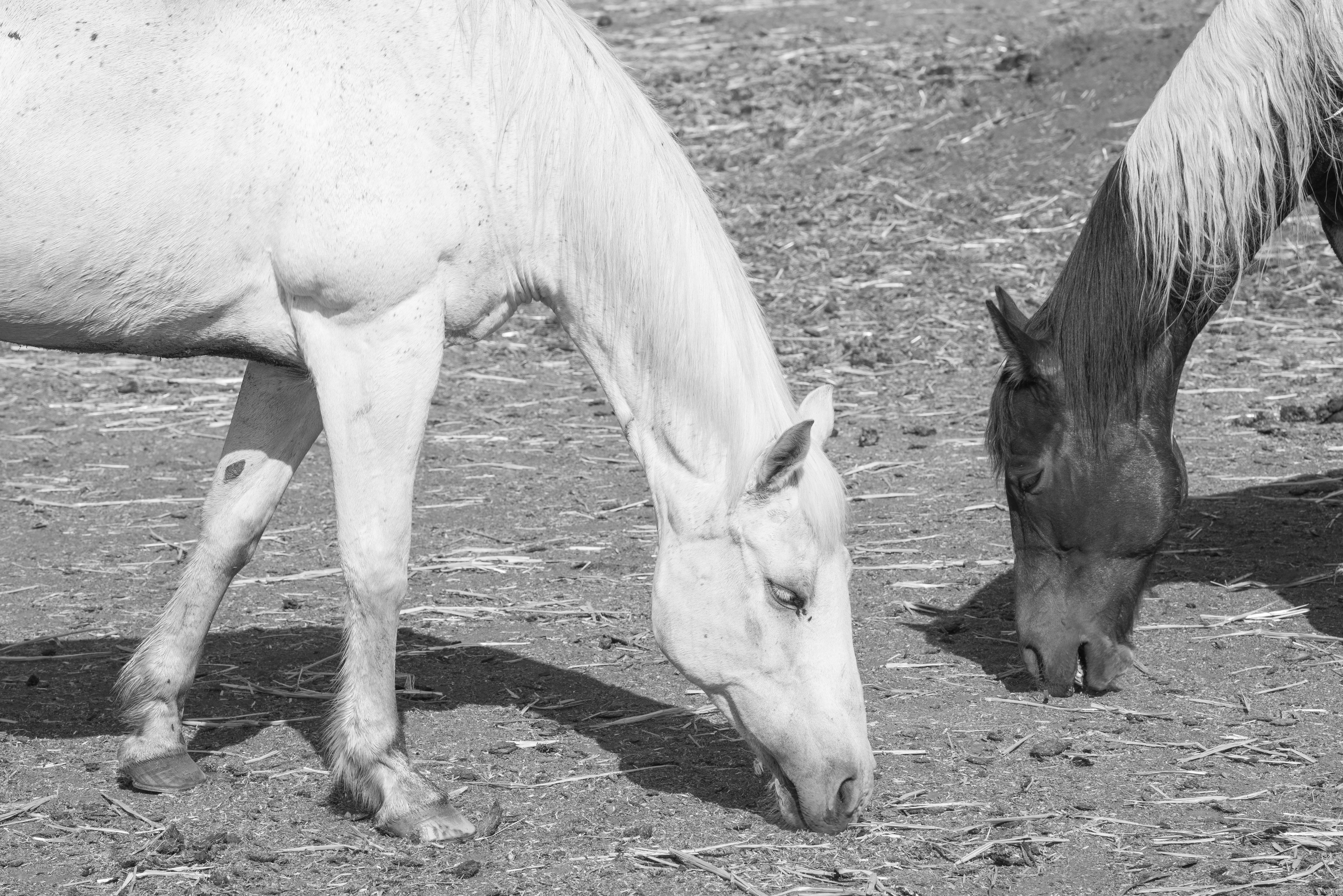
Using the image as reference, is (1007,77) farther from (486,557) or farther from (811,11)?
(486,557)

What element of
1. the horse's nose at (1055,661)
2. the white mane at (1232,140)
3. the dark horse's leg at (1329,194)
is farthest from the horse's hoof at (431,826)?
Answer: the dark horse's leg at (1329,194)

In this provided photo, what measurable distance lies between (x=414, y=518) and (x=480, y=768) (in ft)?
6.41

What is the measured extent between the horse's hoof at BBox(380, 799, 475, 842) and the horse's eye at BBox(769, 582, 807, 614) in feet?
2.78

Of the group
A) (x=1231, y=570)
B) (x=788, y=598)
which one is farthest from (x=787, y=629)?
(x=1231, y=570)

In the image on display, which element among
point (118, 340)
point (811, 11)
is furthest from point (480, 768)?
point (811, 11)

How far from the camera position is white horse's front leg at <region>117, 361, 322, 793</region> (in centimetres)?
362

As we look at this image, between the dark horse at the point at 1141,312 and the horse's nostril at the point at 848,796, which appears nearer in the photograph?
the horse's nostril at the point at 848,796

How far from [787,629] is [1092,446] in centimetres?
118

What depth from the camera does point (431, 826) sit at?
126 inches

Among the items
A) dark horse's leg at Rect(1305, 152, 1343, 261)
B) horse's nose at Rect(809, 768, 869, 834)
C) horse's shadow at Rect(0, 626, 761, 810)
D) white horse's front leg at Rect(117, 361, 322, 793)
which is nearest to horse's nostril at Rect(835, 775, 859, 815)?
horse's nose at Rect(809, 768, 869, 834)

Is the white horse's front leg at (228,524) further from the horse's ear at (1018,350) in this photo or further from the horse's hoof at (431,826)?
the horse's ear at (1018,350)

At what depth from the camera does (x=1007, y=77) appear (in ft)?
35.5

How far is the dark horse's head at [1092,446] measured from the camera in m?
3.85

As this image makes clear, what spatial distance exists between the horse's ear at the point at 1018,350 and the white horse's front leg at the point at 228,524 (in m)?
1.79
